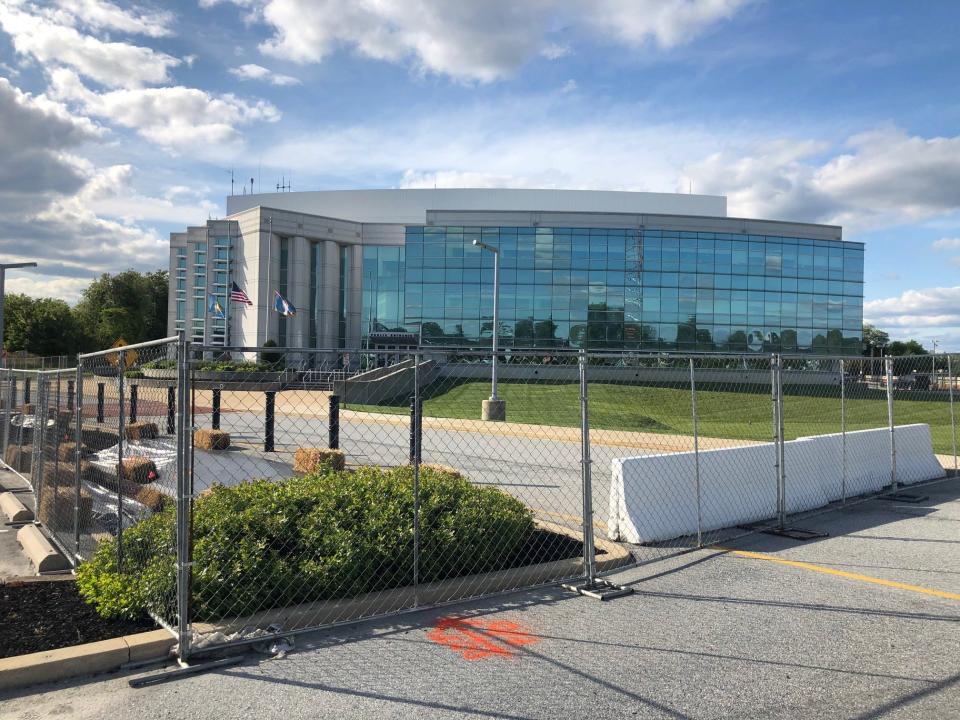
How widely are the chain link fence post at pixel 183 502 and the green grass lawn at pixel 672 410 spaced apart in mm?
18808

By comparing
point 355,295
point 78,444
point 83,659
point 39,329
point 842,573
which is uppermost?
point 355,295

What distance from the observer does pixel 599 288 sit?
51.4m

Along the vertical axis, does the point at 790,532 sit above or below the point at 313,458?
below

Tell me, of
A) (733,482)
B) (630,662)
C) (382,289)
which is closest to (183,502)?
(630,662)

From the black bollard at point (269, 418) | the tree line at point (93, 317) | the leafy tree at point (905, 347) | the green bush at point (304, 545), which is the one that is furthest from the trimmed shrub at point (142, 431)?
the leafy tree at point (905, 347)

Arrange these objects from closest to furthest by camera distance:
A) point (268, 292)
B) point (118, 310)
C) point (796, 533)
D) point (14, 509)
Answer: point (796, 533) → point (14, 509) → point (268, 292) → point (118, 310)

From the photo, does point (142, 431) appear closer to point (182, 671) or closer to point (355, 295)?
point (182, 671)

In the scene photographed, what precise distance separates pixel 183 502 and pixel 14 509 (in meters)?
6.18

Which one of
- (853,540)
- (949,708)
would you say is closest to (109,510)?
(949,708)

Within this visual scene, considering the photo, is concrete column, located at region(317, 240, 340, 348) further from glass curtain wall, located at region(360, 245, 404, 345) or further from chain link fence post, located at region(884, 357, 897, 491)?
chain link fence post, located at region(884, 357, 897, 491)

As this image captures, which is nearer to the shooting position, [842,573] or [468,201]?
[842,573]

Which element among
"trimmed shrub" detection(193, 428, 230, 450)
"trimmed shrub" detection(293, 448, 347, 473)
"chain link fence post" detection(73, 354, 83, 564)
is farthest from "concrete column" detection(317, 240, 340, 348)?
"chain link fence post" detection(73, 354, 83, 564)

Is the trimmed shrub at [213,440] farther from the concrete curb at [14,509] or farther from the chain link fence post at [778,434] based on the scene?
the chain link fence post at [778,434]

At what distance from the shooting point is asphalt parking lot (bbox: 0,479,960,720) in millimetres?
3973
